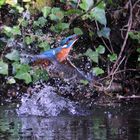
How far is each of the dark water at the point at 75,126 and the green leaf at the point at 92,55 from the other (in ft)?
2.00

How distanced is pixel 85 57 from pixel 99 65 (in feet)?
0.54

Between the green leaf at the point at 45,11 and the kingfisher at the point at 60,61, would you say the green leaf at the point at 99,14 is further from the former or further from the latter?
the green leaf at the point at 45,11

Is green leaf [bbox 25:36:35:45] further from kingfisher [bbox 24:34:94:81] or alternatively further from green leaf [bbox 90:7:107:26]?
green leaf [bbox 90:7:107:26]

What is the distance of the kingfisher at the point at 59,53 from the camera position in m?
4.50

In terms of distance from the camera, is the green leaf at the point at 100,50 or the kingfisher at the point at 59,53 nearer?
the kingfisher at the point at 59,53

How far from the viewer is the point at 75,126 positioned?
3.54 m

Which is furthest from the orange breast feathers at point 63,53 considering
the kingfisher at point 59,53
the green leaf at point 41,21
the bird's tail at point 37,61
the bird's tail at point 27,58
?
the green leaf at point 41,21

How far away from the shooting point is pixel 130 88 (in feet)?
15.3

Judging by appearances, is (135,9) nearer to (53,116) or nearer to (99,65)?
(99,65)

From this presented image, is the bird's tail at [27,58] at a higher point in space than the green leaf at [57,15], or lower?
lower

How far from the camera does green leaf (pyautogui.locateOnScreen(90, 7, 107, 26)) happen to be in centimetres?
460

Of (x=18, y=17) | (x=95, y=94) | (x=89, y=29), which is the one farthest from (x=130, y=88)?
(x=18, y=17)

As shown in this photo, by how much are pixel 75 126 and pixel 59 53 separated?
3.71 ft

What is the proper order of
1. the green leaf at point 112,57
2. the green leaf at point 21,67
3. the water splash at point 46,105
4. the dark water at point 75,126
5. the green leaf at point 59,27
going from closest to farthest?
the dark water at point 75,126 → the water splash at point 46,105 → the green leaf at point 21,67 → the green leaf at point 112,57 → the green leaf at point 59,27
